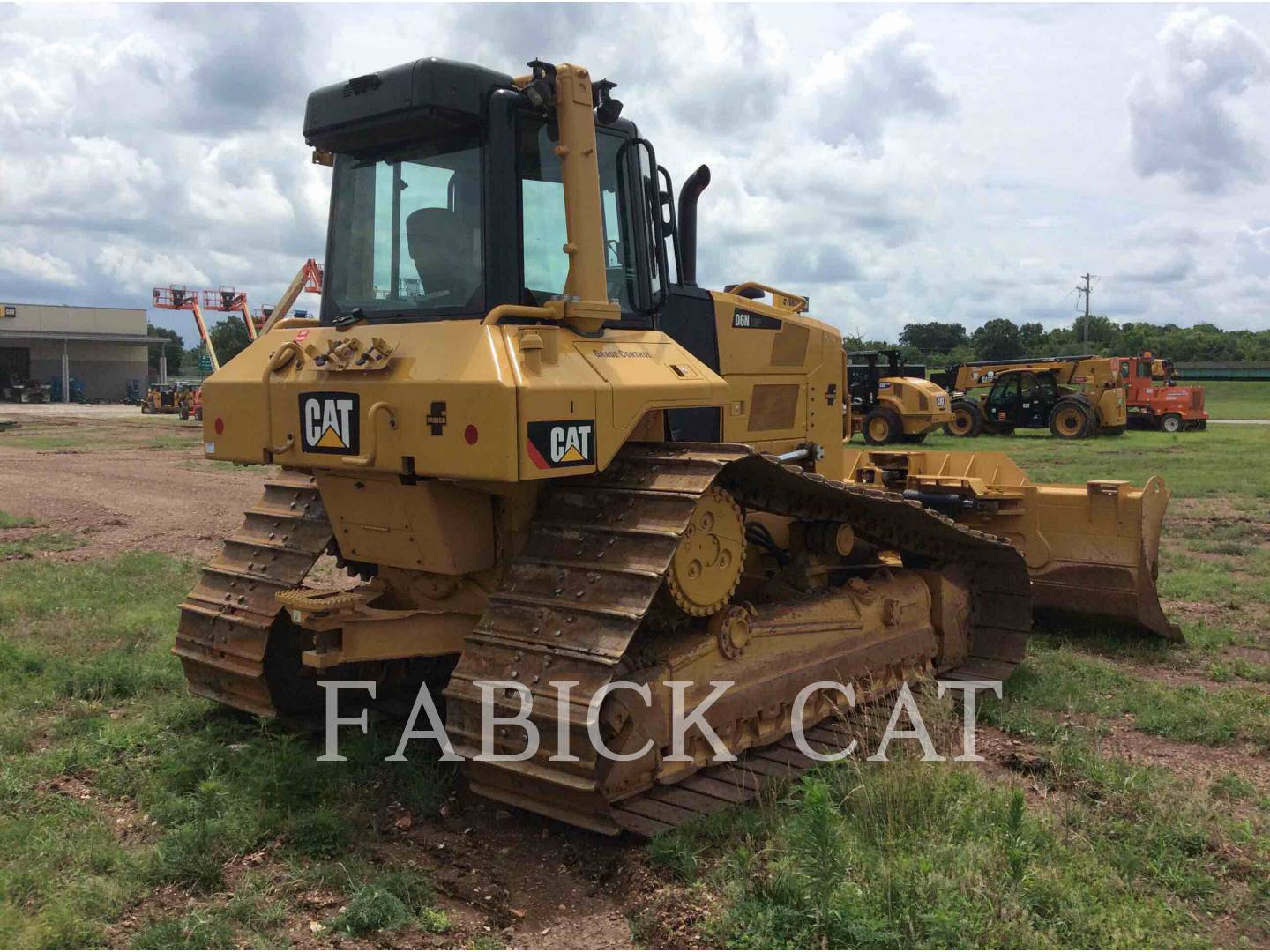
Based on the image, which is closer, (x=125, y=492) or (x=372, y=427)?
(x=372, y=427)

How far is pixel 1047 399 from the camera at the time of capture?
3098cm

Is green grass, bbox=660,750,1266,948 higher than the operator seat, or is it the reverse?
the operator seat

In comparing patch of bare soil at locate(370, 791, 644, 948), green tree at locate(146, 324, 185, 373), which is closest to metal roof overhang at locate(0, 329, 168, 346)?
green tree at locate(146, 324, 185, 373)

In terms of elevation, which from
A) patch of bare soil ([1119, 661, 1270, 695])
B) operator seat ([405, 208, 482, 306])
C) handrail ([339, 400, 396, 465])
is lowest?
patch of bare soil ([1119, 661, 1270, 695])

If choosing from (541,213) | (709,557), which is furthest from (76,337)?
(709,557)

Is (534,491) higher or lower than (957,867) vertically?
higher

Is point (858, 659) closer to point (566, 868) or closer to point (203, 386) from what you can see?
point (566, 868)

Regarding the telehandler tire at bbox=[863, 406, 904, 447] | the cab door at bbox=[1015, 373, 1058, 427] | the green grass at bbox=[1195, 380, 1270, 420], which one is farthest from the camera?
the green grass at bbox=[1195, 380, 1270, 420]

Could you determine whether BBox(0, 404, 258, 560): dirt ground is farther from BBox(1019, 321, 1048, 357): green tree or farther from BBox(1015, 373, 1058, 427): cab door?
BBox(1019, 321, 1048, 357): green tree

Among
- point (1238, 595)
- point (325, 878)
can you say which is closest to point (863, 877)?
point (325, 878)

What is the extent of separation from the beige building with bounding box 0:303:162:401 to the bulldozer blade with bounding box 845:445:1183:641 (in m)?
64.0

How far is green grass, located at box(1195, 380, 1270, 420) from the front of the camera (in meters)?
42.8

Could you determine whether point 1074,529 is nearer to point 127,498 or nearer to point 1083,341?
point 127,498

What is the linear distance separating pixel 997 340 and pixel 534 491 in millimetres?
80566
